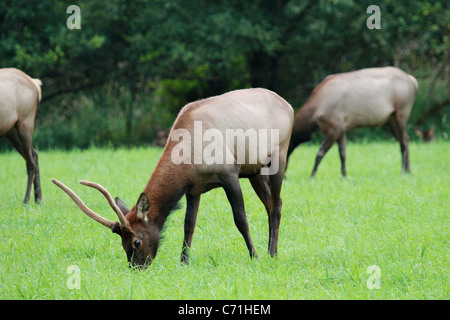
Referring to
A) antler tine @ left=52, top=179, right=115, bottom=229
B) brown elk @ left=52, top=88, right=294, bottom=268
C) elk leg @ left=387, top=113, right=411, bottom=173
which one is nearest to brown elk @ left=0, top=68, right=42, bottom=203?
brown elk @ left=52, top=88, right=294, bottom=268

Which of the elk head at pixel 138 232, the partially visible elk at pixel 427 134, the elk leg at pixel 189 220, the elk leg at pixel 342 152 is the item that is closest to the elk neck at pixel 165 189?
the elk head at pixel 138 232

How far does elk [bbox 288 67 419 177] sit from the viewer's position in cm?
1083

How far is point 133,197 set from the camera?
8.73 m

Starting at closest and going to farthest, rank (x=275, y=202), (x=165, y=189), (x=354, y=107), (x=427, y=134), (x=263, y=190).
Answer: (x=165, y=189)
(x=275, y=202)
(x=263, y=190)
(x=354, y=107)
(x=427, y=134)

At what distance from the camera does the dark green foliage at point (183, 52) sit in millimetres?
16094

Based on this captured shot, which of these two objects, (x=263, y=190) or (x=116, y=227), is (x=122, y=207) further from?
(x=263, y=190)

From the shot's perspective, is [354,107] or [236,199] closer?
[236,199]

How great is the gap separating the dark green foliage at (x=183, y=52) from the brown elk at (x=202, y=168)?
996 centimetres

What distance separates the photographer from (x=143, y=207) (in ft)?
17.5

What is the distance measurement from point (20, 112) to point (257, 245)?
3.74 m

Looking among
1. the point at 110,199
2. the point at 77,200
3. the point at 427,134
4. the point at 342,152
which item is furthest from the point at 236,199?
the point at 427,134

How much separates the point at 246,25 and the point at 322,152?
239 inches
